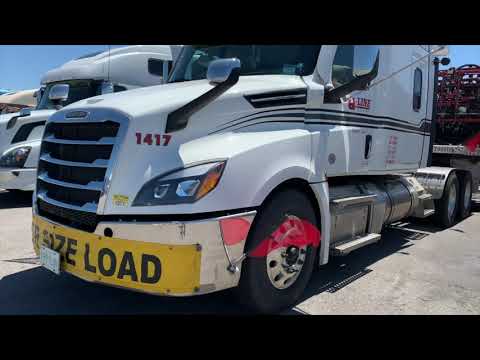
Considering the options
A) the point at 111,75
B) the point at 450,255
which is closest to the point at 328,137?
the point at 450,255

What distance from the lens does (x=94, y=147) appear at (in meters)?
3.23

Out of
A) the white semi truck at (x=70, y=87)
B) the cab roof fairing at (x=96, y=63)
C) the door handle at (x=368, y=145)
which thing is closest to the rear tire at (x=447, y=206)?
the door handle at (x=368, y=145)

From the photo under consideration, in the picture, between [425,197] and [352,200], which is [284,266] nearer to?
[352,200]

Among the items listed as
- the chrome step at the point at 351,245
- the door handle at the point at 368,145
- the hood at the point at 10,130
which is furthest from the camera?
the hood at the point at 10,130

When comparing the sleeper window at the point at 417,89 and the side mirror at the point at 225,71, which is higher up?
the sleeper window at the point at 417,89

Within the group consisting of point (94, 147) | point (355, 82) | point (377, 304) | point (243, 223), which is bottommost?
point (377, 304)

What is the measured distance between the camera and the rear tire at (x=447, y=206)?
734 cm

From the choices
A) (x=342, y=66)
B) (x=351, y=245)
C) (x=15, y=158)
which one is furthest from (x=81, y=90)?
(x=351, y=245)

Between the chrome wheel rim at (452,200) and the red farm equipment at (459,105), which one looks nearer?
the chrome wheel rim at (452,200)

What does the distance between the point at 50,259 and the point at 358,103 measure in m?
3.44

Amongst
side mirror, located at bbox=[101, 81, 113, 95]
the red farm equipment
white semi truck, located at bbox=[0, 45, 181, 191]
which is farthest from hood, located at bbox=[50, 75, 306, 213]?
the red farm equipment

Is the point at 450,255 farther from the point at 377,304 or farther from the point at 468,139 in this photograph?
the point at 468,139

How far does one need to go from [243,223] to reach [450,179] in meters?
5.66

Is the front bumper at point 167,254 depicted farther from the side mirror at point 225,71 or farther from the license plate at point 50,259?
the side mirror at point 225,71
